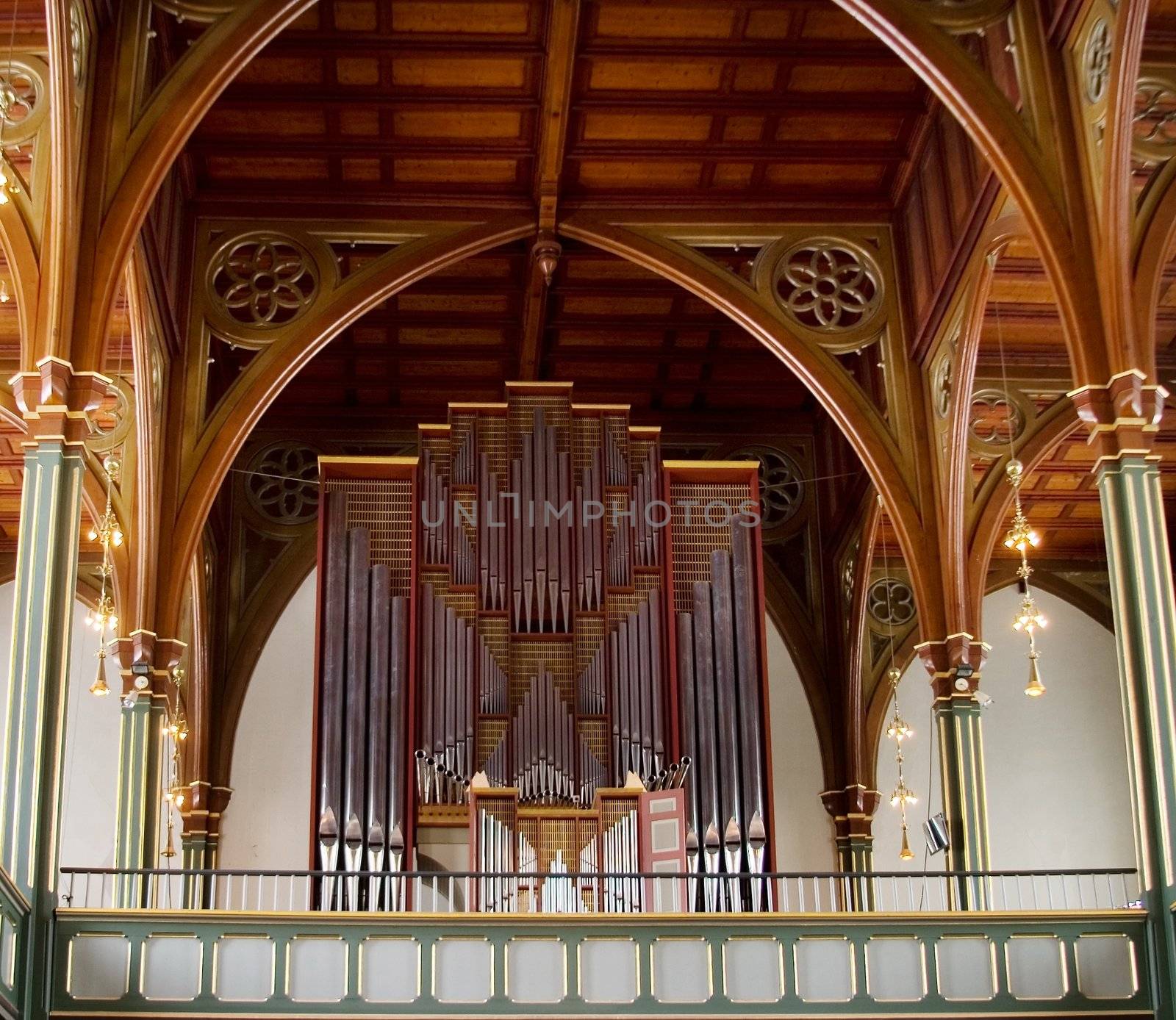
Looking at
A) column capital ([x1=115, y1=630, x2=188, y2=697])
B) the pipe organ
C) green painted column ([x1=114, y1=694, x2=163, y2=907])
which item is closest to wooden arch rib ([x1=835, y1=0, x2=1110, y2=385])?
the pipe organ

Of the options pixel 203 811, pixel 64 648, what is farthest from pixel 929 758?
pixel 64 648

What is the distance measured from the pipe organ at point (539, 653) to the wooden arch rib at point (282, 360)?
147cm

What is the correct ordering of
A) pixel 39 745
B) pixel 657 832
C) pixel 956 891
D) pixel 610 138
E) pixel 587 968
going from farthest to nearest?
pixel 610 138
pixel 956 891
pixel 657 832
pixel 587 968
pixel 39 745

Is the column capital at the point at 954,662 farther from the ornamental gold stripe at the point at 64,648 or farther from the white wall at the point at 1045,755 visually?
the ornamental gold stripe at the point at 64,648

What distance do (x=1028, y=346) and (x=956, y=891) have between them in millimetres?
8316

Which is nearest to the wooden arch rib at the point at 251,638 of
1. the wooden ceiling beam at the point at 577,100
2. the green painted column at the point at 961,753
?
the wooden ceiling beam at the point at 577,100

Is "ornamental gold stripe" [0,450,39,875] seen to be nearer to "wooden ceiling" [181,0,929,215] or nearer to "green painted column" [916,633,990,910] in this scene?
"wooden ceiling" [181,0,929,215]

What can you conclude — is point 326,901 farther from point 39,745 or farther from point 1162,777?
point 1162,777

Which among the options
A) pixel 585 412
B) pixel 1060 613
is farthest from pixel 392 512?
pixel 1060 613

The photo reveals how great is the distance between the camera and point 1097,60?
61.0 ft

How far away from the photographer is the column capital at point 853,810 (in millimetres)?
29094

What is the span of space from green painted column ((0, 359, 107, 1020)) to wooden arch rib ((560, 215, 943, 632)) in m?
8.84

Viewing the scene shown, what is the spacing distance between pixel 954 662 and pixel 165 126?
1062 centimetres

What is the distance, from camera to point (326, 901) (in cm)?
2086
